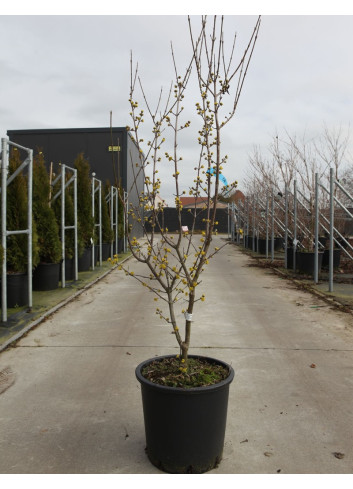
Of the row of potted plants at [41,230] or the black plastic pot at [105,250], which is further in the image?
the black plastic pot at [105,250]

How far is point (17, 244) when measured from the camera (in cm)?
702

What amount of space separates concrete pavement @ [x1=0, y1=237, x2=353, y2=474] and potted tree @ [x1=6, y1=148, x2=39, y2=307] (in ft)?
2.76

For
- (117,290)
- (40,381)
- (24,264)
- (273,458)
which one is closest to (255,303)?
(117,290)

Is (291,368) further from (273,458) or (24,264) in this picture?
(24,264)

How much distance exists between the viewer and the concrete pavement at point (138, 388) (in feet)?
9.22

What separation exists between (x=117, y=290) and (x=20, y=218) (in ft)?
9.18

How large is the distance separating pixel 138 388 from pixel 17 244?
401cm

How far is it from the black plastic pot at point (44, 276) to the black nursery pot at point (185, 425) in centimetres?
631

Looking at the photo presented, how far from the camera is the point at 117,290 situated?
30.6 feet

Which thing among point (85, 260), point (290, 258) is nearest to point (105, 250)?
point (85, 260)

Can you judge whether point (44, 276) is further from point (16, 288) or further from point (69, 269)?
point (69, 269)

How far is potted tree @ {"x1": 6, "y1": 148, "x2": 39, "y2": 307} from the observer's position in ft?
22.7

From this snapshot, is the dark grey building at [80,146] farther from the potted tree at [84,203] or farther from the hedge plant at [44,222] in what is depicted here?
the hedge plant at [44,222]

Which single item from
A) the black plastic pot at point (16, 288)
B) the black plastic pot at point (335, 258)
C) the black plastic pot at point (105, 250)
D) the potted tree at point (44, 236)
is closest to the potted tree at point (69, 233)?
the potted tree at point (44, 236)
